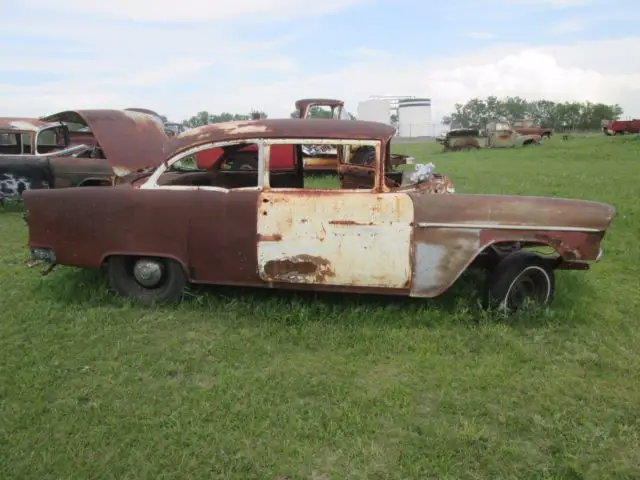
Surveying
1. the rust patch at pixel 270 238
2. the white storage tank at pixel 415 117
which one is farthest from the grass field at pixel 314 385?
the white storage tank at pixel 415 117

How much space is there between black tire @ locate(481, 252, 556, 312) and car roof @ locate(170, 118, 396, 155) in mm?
1402

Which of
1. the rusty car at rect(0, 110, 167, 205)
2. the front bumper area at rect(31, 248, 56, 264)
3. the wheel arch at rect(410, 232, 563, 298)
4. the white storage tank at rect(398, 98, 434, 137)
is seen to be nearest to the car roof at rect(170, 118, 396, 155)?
the wheel arch at rect(410, 232, 563, 298)

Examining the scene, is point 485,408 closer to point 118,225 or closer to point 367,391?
point 367,391

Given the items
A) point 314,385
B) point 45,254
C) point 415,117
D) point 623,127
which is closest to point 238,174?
point 45,254

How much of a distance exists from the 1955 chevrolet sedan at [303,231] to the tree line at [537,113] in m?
34.8

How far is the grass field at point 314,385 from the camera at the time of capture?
269 cm

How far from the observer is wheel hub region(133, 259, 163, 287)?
4508 millimetres

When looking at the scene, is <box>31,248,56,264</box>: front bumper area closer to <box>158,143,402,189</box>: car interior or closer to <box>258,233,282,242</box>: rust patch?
<box>158,143,402,189</box>: car interior

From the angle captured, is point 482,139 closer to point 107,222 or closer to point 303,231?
point 303,231

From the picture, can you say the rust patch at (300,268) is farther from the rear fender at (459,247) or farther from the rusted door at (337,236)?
the rear fender at (459,247)

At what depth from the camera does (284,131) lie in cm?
427

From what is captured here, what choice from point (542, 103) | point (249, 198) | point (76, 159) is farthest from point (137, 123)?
point (542, 103)

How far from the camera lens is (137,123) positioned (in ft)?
21.2

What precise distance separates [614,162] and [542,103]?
52.8 metres
